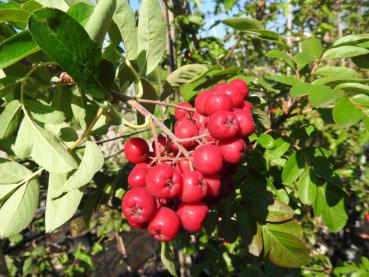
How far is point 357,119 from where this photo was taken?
830mm

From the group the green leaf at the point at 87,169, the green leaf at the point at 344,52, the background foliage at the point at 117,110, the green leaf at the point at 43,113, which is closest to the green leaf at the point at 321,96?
the background foliage at the point at 117,110

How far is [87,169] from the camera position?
89 cm

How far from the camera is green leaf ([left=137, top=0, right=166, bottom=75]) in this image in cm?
98

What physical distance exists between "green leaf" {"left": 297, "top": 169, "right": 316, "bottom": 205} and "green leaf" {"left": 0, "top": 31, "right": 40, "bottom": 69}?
0.90m

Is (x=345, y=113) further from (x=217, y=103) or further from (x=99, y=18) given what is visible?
(x=99, y=18)

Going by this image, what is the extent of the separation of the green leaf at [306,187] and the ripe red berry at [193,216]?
400 millimetres

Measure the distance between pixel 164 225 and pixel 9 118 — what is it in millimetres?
505

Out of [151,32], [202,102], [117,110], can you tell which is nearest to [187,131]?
[202,102]

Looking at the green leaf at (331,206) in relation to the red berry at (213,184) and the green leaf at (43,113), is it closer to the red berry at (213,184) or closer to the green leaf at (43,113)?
the red berry at (213,184)

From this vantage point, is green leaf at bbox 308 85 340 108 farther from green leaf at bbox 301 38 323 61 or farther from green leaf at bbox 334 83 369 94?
green leaf at bbox 301 38 323 61

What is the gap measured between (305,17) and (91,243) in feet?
12.4

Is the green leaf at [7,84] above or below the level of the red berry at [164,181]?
above

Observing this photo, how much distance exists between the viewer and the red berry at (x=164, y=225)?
0.87 metres

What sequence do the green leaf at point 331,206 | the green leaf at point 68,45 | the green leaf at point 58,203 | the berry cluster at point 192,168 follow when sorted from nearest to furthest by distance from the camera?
the green leaf at point 68,45
the berry cluster at point 192,168
the green leaf at point 58,203
the green leaf at point 331,206
